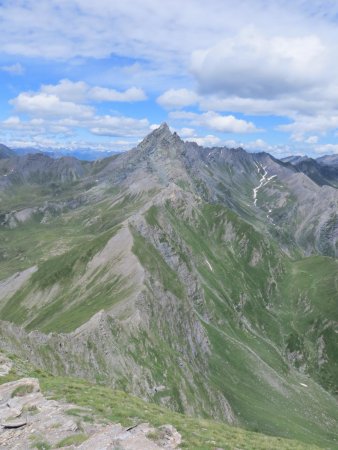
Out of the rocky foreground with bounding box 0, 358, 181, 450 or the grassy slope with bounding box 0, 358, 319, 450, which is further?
the grassy slope with bounding box 0, 358, 319, 450

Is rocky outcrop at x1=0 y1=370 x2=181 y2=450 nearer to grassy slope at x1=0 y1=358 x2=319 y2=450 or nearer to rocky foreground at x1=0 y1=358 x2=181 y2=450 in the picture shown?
rocky foreground at x1=0 y1=358 x2=181 y2=450

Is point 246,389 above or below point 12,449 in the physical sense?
below

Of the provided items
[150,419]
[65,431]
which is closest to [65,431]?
[65,431]

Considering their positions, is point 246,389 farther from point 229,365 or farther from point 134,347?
point 134,347

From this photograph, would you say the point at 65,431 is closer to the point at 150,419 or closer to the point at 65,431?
the point at 65,431

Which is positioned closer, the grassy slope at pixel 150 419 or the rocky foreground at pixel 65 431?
the rocky foreground at pixel 65 431

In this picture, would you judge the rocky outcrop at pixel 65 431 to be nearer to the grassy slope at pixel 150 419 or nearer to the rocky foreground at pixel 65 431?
the rocky foreground at pixel 65 431

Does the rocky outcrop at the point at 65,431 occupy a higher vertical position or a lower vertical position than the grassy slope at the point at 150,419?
higher

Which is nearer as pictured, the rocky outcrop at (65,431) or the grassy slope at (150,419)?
the rocky outcrop at (65,431)

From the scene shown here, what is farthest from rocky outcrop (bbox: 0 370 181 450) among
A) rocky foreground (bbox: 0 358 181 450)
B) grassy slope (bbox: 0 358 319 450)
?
grassy slope (bbox: 0 358 319 450)

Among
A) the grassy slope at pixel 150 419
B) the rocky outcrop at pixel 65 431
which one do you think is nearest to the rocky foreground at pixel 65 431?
the rocky outcrop at pixel 65 431

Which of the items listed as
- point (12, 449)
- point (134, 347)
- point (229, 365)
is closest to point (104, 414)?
point (12, 449)
